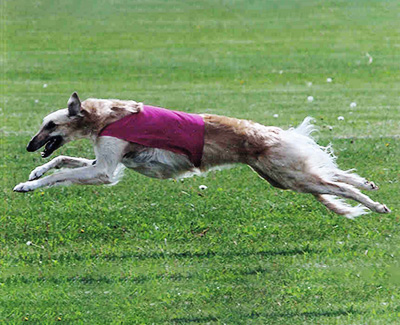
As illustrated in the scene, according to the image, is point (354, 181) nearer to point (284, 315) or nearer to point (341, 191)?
point (341, 191)

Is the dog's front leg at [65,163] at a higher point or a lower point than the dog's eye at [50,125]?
lower

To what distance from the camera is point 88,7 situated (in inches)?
1241

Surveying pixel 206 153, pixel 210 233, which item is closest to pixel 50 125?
pixel 206 153

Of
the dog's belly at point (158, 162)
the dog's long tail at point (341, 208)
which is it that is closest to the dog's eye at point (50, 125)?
the dog's belly at point (158, 162)

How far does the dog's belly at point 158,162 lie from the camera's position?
7840 millimetres

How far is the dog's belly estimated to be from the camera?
25.7 feet

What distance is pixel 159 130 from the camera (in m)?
7.70

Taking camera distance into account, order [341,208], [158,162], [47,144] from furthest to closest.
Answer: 1. [341,208]
2. [47,144]
3. [158,162]

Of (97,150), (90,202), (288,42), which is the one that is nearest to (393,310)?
(97,150)

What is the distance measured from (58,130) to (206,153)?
5.07 feet

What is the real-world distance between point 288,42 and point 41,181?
19.4 metres

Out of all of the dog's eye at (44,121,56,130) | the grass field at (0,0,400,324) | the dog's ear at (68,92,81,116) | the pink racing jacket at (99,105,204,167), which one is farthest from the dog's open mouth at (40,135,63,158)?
the grass field at (0,0,400,324)

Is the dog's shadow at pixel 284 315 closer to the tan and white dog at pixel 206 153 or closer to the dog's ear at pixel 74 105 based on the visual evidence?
the tan and white dog at pixel 206 153

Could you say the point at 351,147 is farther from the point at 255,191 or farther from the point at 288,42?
the point at 288,42
